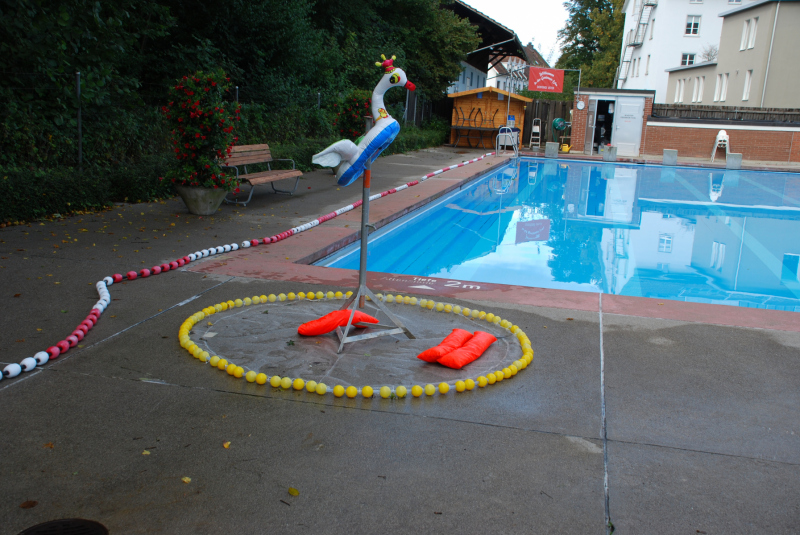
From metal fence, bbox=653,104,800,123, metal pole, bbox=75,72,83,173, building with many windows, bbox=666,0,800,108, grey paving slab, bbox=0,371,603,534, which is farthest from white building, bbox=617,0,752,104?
grey paving slab, bbox=0,371,603,534

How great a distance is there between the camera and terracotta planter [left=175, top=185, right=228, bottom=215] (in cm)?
856

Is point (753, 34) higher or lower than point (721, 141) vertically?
higher

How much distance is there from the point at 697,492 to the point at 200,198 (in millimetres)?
7478

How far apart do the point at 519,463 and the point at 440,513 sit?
55cm

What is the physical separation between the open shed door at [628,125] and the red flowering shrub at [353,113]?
1458 centimetres

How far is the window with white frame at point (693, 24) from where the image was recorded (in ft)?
127

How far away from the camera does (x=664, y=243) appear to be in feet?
33.7

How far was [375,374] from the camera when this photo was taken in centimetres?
369

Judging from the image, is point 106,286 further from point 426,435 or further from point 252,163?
point 252,163

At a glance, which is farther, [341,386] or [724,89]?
[724,89]

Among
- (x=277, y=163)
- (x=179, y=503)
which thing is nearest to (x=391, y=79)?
(x=179, y=503)

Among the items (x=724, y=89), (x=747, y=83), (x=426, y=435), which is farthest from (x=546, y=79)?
(x=426, y=435)

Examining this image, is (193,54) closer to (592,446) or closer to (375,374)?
(375,374)

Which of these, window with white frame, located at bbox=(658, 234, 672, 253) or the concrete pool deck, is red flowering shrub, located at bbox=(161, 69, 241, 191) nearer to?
the concrete pool deck
